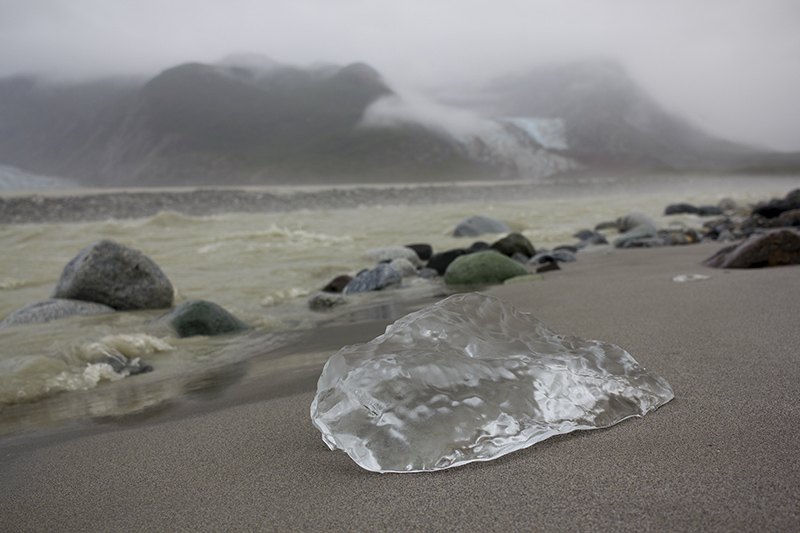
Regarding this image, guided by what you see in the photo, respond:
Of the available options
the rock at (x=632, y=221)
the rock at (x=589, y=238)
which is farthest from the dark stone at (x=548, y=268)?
the rock at (x=632, y=221)

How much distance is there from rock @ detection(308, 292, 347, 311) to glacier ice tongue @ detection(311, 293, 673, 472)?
2.44 m

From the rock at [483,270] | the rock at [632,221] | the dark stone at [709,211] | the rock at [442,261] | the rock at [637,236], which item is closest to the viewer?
the rock at [483,270]

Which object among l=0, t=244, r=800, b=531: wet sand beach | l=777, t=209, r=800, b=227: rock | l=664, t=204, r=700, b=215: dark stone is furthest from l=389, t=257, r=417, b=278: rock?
l=664, t=204, r=700, b=215: dark stone

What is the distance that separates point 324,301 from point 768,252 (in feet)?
9.48

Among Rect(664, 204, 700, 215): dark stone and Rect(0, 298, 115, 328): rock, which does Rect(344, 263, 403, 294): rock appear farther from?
Rect(664, 204, 700, 215): dark stone

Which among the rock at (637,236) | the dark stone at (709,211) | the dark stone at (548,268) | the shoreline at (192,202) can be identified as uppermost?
the shoreline at (192,202)

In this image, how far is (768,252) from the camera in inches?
124

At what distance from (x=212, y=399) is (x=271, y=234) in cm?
767

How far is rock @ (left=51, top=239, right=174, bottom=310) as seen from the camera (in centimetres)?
389

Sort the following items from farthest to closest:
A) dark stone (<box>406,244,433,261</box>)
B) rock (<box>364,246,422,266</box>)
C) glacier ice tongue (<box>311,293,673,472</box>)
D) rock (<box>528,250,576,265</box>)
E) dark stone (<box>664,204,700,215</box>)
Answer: dark stone (<box>664,204,700,215</box>) → dark stone (<box>406,244,433,261</box>) → rock (<box>364,246,422,266</box>) → rock (<box>528,250,576,265</box>) → glacier ice tongue (<box>311,293,673,472</box>)

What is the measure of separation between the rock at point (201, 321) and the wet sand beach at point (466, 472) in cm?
137

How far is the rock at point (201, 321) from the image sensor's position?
304 centimetres

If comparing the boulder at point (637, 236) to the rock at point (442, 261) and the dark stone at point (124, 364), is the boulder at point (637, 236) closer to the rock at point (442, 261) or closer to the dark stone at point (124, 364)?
the rock at point (442, 261)

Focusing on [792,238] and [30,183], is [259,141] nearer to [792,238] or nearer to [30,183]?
[30,183]
